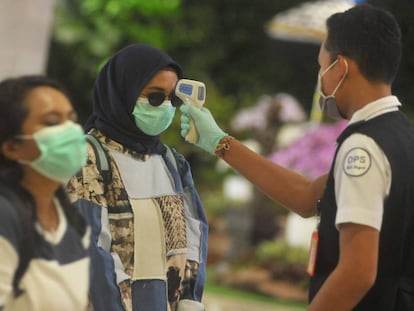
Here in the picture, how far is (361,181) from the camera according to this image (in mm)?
2035

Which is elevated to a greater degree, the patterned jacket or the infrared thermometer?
Answer: the infrared thermometer

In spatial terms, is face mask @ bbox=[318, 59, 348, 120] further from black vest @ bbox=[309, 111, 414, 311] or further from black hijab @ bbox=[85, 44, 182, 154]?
black hijab @ bbox=[85, 44, 182, 154]

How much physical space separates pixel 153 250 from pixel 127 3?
7.18m

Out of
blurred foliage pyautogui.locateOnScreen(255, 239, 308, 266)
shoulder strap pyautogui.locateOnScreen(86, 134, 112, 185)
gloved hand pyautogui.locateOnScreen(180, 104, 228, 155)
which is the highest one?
gloved hand pyautogui.locateOnScreen(180, 104, 228, 155)

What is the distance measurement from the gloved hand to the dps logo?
45cm

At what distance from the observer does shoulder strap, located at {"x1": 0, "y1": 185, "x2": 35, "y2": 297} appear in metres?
1.55

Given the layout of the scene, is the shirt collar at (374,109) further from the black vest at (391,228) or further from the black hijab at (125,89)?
the black hijab at (125,89)

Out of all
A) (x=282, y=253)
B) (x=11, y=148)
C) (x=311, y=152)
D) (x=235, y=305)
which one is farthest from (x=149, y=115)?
(x=282, y=253)

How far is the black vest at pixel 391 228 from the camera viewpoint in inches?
82.7

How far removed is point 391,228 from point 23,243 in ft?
3.22

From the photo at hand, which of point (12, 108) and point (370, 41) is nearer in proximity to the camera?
point (12, 108)

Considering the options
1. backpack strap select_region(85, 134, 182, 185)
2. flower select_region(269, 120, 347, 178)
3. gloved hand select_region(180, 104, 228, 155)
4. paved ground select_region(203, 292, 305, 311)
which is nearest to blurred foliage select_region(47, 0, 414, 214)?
paved ground select_region(203, 292, 305, 311)

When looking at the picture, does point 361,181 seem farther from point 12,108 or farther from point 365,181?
point 12,108

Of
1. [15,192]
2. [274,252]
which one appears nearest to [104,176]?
[15,192]
